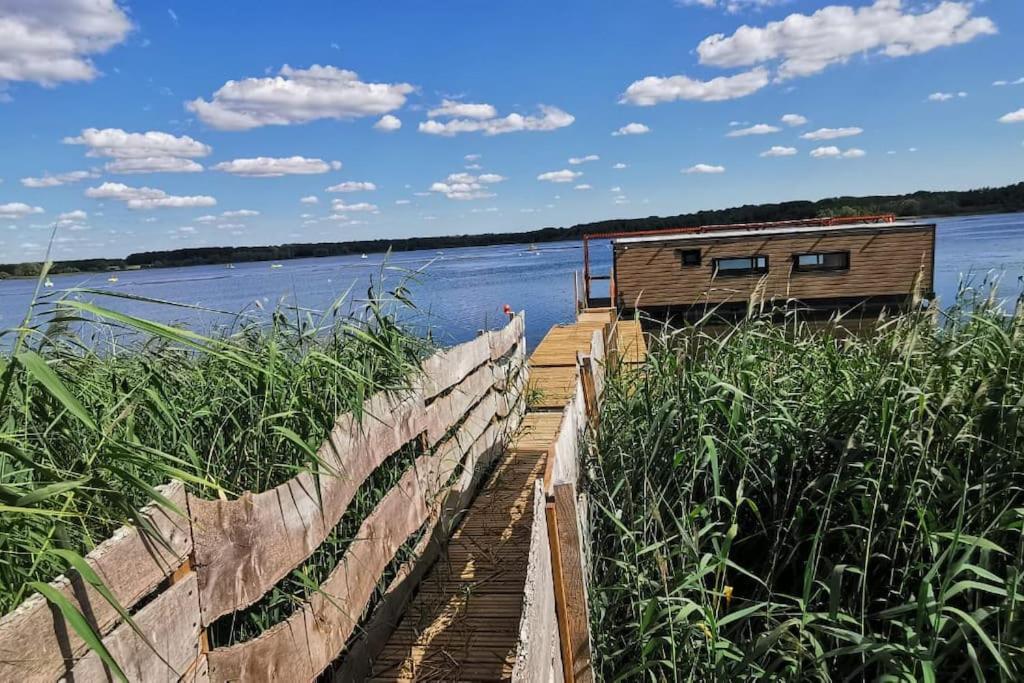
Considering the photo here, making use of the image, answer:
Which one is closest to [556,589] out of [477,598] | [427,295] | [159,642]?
[159,642]

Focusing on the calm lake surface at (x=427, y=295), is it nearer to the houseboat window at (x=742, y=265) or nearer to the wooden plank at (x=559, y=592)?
the wooden plank at (x=559, y=592)

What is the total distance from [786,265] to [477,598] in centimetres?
1844

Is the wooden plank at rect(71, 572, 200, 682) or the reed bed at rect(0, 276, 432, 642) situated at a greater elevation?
the reed bed at rect(0, 276, 432, 642)

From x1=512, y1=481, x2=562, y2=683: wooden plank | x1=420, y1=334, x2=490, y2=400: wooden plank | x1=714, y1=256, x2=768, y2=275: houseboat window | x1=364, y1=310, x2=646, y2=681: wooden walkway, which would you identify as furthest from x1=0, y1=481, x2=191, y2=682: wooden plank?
x1=714, y1=256, x2=768, y2=275: houseboat window

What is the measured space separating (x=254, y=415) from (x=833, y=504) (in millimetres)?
2398

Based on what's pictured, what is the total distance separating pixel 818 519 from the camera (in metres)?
3.01

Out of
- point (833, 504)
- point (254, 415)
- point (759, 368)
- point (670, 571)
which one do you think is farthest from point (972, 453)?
point (254, 415)

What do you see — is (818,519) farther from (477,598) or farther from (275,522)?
(275,522)

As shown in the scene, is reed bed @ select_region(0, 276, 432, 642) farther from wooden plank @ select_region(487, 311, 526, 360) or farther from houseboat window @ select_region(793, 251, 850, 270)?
houseboat window @ select_region(793, 251, 850, 270)

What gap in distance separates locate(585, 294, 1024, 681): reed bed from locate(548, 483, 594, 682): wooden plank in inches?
8.6

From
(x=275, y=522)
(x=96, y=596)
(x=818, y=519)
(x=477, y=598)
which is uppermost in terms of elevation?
(x=96, y=596)

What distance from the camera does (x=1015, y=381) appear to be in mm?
3184

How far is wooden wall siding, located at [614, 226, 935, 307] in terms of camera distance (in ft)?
62.9

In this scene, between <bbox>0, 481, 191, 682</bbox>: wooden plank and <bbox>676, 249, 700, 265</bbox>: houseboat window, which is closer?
<bbox>0, 481, 191, 682</bbox>: wooden plank
